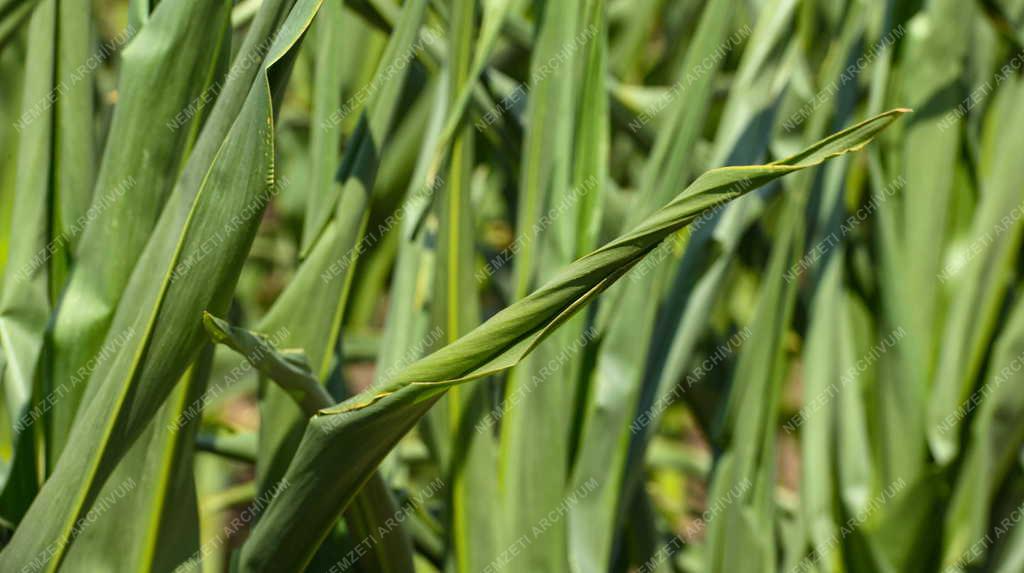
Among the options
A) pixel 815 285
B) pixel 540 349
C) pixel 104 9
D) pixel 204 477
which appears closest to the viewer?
pixel 540 349

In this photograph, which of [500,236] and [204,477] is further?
[500,236]

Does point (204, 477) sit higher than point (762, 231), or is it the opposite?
point (204, 477)

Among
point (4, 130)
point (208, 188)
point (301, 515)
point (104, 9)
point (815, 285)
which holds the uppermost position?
point (104, 9)

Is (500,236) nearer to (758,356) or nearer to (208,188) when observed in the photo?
(758,356)

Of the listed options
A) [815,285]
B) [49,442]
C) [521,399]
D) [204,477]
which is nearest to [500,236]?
[204,477]

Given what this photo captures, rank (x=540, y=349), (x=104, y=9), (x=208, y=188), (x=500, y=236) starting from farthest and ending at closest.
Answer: (x=104, y=9)
(x=500, y=236)
(x=540, y=349)
(x=208, y=188)
